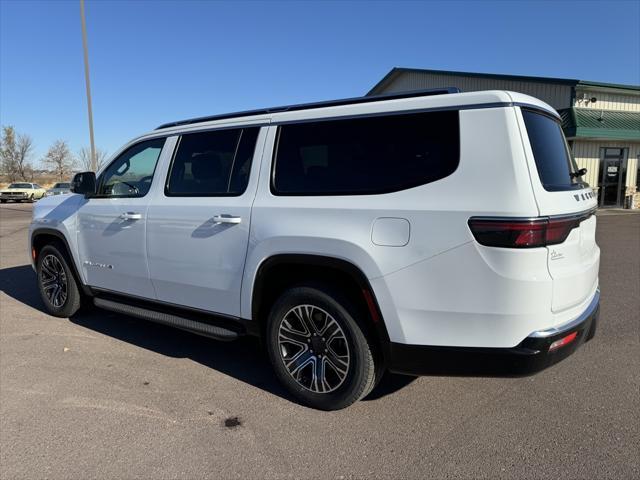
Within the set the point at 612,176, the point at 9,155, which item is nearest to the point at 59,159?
the point at 9,155

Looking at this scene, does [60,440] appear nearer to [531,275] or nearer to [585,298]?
[531,275]

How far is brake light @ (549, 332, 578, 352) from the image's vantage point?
2.66 metres

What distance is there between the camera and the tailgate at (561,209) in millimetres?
2602

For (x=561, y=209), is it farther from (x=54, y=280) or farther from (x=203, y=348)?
(x=54, y=280)

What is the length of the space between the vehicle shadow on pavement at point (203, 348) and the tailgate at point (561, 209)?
1454 mm

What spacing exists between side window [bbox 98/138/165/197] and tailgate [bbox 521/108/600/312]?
3047 mm

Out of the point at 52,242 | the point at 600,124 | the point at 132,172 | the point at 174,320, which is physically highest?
the point at 600,124

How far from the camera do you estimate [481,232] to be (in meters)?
2.56

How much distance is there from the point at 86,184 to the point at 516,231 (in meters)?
3.97

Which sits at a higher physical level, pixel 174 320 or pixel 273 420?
pixel 174 320

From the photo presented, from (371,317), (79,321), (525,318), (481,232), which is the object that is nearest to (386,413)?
(371,317)

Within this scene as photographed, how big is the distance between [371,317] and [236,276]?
107 centimetres

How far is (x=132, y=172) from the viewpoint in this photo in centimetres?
461

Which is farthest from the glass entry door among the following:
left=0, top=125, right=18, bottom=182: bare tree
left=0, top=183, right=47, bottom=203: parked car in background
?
left=0, top=125, right=18, bottom=182: bare tree
